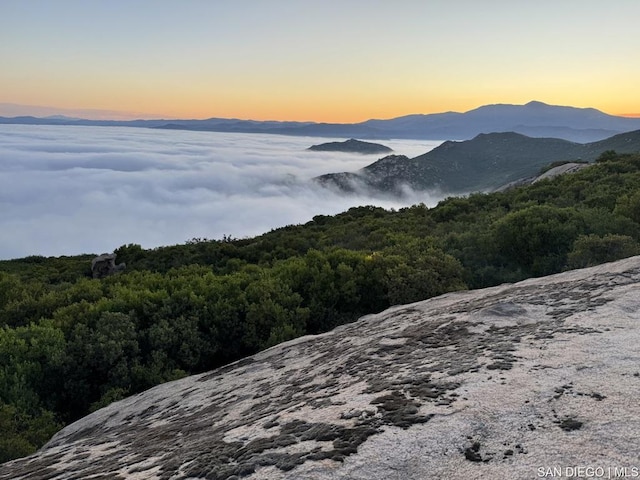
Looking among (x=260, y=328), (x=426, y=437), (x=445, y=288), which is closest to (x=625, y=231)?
(x=445, y=288)

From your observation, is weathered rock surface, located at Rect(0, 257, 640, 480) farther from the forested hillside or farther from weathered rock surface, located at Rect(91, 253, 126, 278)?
weathered rock surface, located at Rect(91, 253, 126, 278)

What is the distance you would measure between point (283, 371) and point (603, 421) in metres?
3.84

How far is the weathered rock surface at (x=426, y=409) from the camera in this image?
2775 mm

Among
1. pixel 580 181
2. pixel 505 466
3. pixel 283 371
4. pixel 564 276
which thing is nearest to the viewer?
pixel 505 466

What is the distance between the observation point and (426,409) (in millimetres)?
3332

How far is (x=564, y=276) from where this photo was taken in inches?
285

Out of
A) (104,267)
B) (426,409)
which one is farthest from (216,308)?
(104,267)

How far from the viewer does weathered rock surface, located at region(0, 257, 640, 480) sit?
2775mm

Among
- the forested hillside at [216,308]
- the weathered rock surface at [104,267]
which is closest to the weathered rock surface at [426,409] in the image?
the forested hillside at [216,308]

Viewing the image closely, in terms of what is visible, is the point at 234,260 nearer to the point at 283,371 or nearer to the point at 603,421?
the point at 283,371

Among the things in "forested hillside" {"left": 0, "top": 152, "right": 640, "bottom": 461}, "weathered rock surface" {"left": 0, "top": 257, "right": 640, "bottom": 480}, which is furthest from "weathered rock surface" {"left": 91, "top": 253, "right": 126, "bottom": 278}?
"weathered rock surface" {"left": 0, "top": 257, "right": 640, "bottom": 480}

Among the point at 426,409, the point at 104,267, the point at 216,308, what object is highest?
the point at 426,409

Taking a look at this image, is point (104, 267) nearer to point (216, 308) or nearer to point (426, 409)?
point (216, 308)

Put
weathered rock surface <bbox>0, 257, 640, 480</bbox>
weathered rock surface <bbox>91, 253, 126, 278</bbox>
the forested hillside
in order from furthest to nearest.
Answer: weathered rock surface <bbox>91, 253, 126, 278</bbox>
the forested hillside
weathered rock surface <bbox>0, 257, 640, 480</bbox>
